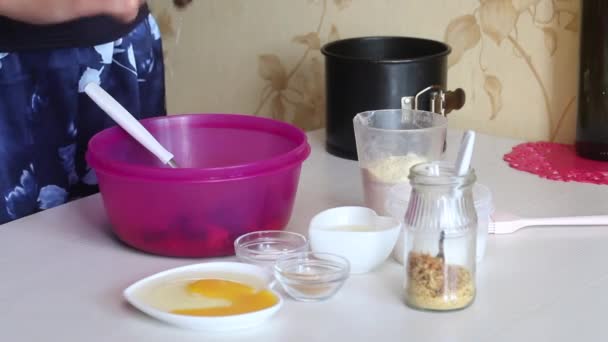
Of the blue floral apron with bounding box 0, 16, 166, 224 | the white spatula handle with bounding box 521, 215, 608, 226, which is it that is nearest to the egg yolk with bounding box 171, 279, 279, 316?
the white spatula handle with bounding box 521, 215, 608, 226

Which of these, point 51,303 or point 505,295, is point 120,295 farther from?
point 505,295

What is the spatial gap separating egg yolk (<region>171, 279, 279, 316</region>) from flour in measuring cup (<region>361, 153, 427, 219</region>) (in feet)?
0.72

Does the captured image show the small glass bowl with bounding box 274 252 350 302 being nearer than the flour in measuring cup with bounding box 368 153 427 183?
Yes

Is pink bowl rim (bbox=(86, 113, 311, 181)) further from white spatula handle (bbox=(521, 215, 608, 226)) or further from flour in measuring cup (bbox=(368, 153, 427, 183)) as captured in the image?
white spatula handle (bbox=(521, 215, 608, 226))

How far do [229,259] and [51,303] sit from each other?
19cm

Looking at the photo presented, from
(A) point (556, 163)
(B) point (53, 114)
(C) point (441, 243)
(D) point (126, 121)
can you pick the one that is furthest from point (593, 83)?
(B) point (53, 114)

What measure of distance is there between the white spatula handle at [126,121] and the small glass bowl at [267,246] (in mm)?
163

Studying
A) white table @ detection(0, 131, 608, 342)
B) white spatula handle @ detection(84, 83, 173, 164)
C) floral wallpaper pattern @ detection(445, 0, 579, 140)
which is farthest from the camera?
floral wallpaper pattern @ detection(445, 0, 579, 140)

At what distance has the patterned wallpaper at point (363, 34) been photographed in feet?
4.33

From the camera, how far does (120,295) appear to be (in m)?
0.85

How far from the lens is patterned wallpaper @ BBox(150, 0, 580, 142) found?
4.33 ft

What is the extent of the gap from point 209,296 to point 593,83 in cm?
66

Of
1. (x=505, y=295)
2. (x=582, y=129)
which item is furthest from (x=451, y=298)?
(x=582, y=129)

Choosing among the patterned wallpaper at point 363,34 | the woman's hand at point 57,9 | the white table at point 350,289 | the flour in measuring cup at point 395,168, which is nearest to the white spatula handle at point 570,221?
the white table at point 350,289
